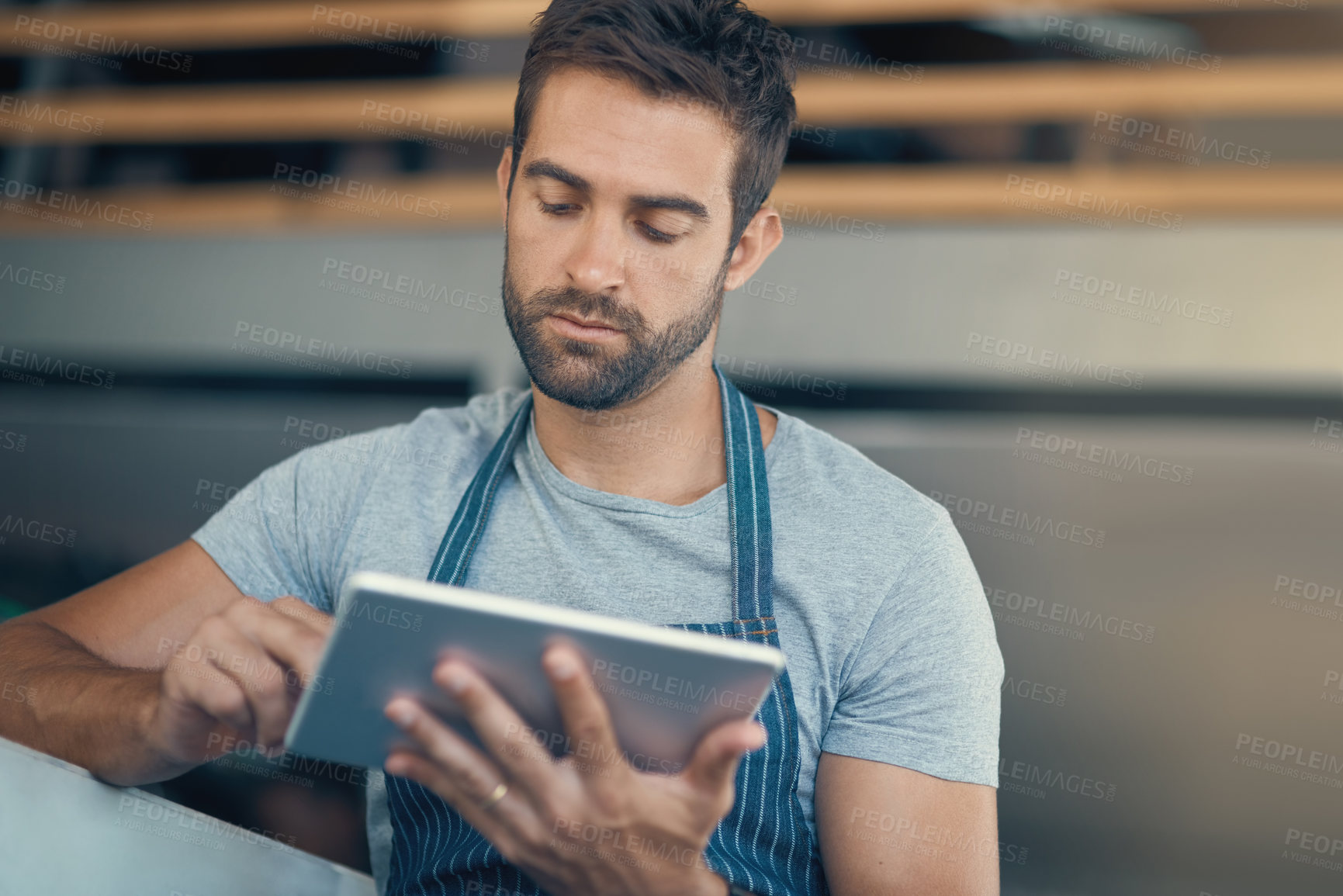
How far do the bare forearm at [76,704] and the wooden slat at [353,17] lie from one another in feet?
6.65

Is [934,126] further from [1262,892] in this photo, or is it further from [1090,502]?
[1262,892]

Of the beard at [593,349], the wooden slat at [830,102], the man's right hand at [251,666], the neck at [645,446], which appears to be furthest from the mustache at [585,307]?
the wooden slat at [830,102]

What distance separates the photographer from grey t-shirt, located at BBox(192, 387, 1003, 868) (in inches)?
46.8

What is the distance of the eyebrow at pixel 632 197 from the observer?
1241 millimetres

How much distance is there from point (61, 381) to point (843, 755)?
256cm

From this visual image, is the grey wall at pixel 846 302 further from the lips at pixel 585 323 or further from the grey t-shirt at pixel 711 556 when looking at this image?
the lips at pixel 585 323

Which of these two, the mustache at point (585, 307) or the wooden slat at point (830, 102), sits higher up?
the wooden slat at point (830, 102)

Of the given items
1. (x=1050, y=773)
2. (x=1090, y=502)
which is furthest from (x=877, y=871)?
(x=1090, y=502)

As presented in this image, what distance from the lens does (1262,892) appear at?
6.49 feet

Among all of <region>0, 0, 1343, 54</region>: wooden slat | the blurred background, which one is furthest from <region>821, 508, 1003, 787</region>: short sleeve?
<region>0, 0, 1343, 54</region>: wooden slat

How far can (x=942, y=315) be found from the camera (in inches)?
92.5

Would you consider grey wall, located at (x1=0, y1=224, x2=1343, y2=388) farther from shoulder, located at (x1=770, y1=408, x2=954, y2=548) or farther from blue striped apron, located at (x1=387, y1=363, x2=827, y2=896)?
blue striped apron, located at (x1=387, y1=363, x2=827, y2=896)

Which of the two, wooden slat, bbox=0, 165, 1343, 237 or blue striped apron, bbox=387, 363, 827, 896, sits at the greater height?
wooden slat, bbox=0, 165, 1343, 237

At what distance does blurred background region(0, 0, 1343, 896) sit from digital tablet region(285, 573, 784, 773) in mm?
1406
